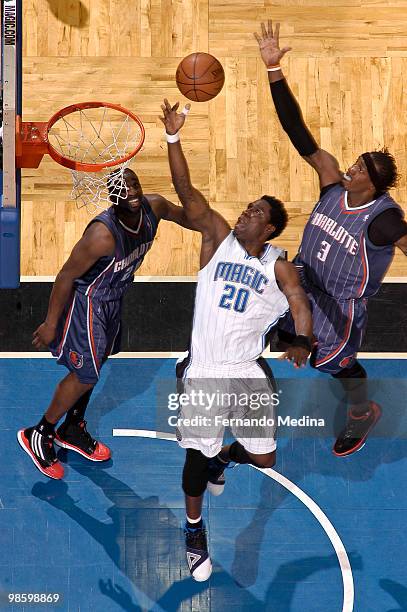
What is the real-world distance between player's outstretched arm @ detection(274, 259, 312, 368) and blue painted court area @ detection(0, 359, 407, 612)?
1.41 meters

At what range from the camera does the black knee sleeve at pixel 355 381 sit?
22.0 feet

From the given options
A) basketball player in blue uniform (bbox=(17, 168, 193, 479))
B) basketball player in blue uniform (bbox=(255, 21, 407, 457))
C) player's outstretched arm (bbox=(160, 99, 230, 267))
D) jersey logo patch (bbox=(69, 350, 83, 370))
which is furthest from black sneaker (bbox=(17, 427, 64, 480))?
basketball player in blue uniform (bbox=(255, 21, 407, 457))

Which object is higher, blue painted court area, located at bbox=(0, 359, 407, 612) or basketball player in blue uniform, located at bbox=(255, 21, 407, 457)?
basketball player in blue uniform, located at bbox=(255, 21, 407, 457)

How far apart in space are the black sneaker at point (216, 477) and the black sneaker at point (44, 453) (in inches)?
42.3

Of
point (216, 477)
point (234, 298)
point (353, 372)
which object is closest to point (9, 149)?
point (234, 298)

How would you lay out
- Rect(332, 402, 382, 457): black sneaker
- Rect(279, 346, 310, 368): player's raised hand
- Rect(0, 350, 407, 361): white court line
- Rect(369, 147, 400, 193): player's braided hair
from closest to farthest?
Rect(279, 346, 310, 368): player's raised hand < Rect(369, 147, 400, 193): player's braided hair < Rect(332, 402, 382, 457): black sneaker < Rect(0, 350, 407, 361): white court line

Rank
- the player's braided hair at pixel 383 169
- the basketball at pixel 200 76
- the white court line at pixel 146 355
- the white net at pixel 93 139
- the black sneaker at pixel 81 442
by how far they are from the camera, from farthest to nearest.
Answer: the white net at pixel 93 139
the white court line at pixel 146 355
the basketball at pixel 200 76
the black sneaker at pixel 81 442
the player's braided hair at pixel 383 169

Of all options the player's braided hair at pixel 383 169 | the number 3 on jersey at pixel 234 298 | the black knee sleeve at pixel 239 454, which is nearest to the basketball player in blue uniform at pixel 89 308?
the number 3 on jersey at pixel 234 298

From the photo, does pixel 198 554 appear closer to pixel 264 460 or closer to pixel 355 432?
pixel 264 460

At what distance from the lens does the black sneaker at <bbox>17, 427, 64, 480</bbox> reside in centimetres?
651

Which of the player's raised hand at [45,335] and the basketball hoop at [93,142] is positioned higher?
the basketball hoop at [93,142]

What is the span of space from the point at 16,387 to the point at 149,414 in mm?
1031

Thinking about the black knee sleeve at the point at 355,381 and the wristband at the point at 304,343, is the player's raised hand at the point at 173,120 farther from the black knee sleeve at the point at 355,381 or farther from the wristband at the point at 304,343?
the black knee sleeve at the point at 355,381
